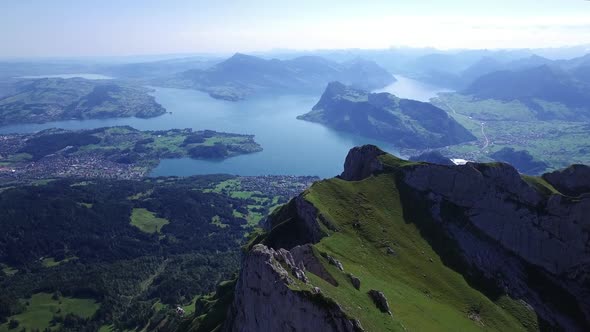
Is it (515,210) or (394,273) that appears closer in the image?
(394,273)

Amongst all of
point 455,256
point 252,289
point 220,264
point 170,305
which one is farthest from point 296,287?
point 220,264

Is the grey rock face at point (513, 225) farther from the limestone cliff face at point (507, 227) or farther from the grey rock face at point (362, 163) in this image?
the grey rock face at point (362, 163)

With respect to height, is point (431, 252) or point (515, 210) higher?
point (515, 210)

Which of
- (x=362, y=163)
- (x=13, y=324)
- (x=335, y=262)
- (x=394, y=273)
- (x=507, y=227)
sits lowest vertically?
(x=13, y=324)

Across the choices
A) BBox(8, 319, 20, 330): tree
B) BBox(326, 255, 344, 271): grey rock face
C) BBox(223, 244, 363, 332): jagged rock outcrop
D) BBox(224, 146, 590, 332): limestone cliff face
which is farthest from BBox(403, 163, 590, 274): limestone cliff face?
BBox(8, 319, 20, 330): tree

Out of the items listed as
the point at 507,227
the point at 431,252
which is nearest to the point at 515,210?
the point at 507,227

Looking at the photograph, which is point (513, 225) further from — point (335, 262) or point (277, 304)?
point (277, 304)

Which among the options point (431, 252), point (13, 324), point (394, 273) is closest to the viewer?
point (394, 273)
